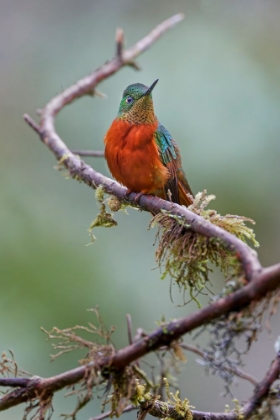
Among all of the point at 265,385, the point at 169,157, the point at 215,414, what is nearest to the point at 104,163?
the point at 169,157

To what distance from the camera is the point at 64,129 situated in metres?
4.90

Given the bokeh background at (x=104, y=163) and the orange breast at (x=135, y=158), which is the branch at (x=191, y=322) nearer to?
the orange breast at (x=135, y=158)

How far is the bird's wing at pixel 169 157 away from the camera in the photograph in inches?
117

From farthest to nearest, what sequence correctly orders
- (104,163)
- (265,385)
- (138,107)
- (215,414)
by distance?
1. (104,163)
2. (138,107)
3. (215,414)
4. (265,385)

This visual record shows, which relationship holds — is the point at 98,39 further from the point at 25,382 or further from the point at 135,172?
the point at 25,382

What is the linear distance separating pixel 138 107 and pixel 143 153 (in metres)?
0.39

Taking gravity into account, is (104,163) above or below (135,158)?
above

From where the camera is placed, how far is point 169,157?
3088 millimetres

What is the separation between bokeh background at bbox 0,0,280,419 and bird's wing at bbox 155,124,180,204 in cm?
119

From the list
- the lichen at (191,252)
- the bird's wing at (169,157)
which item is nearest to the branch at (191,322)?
the lichen at (191,252)

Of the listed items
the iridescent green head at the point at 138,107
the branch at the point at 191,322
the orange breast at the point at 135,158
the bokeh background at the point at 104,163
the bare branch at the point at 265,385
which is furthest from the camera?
the bokeh background at the point at 104,163

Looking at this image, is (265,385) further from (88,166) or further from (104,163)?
(104,163)

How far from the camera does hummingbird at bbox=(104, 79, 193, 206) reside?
9.53 feet

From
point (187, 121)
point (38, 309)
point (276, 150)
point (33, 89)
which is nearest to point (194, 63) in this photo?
point (187, 121)
